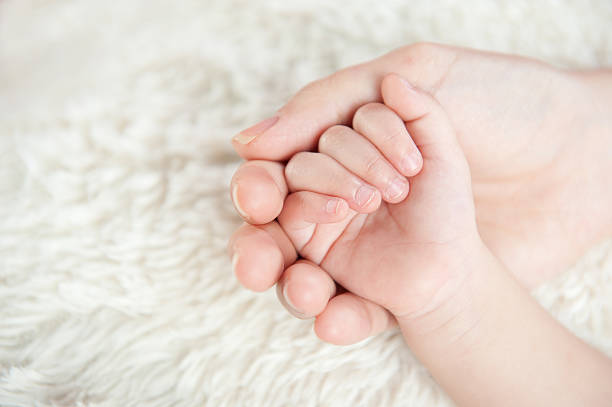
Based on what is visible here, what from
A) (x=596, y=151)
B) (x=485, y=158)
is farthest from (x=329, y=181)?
(x=596, y=151)

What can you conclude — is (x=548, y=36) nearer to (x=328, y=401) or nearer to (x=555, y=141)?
(x=555, y=141)

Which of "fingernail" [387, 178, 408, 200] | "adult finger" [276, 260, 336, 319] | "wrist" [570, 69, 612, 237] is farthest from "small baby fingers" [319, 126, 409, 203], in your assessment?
"wrist" [570, 69, 612, 237]

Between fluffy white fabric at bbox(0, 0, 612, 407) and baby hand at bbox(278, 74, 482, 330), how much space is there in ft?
0.35

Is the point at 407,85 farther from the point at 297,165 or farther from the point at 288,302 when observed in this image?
the point at 288,302

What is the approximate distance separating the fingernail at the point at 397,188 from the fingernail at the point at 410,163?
15 mm

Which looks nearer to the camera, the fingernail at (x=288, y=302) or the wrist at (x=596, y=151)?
the fingernail at (x=288, y=302)

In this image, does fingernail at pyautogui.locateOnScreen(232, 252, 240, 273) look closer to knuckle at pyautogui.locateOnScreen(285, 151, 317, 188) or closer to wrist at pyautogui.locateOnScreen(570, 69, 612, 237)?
knuckle at pyautogui.locateOnScreen(285, 151, 317, 188)

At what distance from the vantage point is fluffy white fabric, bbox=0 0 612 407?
61cm

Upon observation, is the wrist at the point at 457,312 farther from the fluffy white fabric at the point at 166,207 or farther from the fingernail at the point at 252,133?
the fingernail at the point at 252,133

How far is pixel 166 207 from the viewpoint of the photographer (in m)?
0.67

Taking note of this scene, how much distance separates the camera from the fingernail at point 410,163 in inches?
21.5

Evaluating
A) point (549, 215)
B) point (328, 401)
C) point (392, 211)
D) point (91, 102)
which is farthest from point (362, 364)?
point (91, 102)

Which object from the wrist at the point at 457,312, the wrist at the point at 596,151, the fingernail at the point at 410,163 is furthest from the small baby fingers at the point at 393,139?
the wrist at the point at 596,151

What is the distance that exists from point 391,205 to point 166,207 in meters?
0.27
